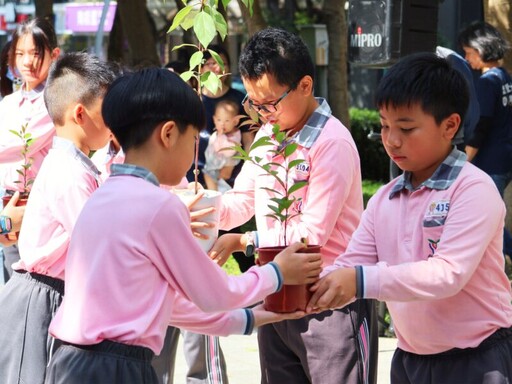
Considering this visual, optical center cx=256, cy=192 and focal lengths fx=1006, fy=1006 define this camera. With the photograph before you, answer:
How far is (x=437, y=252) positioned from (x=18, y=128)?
3.17m

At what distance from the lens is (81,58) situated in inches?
163

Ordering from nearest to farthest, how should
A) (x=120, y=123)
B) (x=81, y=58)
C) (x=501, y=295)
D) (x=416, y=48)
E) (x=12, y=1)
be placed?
1. (x=120, y=123)
2. (x=501, y=295)
3. (x=81, y=58)
4. (x=416, y=48)
5. (x=12, y=1)

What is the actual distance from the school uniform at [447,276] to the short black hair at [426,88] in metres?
0.16

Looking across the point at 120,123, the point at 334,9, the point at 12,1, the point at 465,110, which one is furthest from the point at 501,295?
the point at 12,1

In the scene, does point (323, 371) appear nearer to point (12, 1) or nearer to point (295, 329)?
point (295, 329)

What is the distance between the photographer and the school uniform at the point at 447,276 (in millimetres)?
2920

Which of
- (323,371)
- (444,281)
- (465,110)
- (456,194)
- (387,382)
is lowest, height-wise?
(387,382)

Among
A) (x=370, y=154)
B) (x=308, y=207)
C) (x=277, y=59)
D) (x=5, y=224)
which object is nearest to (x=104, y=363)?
(x=308, y=207)

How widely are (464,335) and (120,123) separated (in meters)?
1.20

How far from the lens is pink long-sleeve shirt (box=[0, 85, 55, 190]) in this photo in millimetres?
5262

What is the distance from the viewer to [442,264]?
2906mm

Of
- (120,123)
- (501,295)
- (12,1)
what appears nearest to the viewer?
(120,123)

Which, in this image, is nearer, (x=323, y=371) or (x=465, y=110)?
(x=465, y=110)

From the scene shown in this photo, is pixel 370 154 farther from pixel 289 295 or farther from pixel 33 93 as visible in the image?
pixel 289 295
